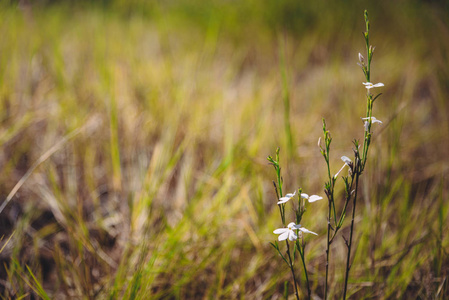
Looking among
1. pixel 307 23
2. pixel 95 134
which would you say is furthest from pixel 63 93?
pixel 307 23

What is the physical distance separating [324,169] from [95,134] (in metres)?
1.06

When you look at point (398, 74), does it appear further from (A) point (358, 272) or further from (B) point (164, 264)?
(B) point (164, 264)

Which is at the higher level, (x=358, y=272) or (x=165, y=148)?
(x=165, y=148)

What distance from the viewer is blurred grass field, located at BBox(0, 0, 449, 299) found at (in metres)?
0.90

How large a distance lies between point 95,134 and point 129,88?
478 millimetres

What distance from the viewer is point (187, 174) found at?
51.3 inches

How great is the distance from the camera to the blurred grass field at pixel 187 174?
903 millimetres

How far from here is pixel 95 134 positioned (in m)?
1.44

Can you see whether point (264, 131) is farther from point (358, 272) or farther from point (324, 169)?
point (358, 272)

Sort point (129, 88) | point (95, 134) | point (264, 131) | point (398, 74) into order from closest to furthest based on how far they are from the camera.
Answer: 1. point (95, 134)
2. point (264, 131)
3. point (129, 88)
4. point (398, 74)

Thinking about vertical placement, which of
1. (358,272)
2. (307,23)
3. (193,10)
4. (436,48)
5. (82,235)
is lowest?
(358,272)

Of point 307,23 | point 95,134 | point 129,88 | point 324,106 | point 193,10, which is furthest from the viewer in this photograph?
point 193,10

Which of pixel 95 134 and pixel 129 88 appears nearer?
pixel 95 134

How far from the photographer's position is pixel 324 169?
145cm
